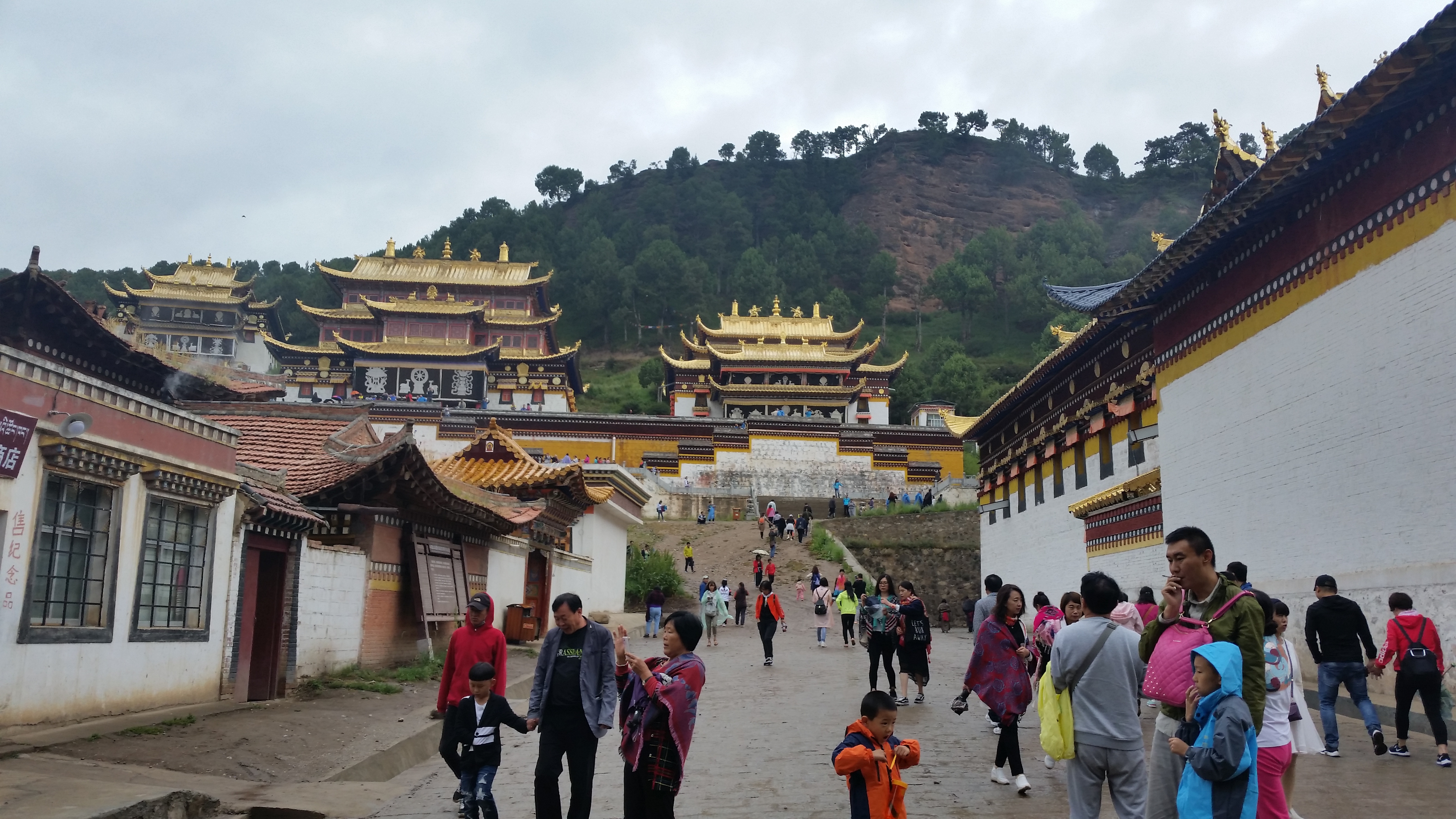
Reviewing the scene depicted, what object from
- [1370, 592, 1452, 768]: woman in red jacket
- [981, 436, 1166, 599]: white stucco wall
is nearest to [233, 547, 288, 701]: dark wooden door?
[1370, 592, 1452, 768]: woman in red jacket

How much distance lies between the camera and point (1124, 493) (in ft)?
63.4

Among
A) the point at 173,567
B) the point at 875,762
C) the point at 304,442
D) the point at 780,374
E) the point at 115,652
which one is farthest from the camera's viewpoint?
the point at 780,374

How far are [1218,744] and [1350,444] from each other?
9287mm

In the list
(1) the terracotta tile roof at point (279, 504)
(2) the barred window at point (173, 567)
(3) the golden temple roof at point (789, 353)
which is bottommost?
(2) the barred window at point (173, 567)

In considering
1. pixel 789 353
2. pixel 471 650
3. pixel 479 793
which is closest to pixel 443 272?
pixel 789 353

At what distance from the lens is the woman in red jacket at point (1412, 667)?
8.66 meters

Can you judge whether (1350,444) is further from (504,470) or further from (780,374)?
(780,374)

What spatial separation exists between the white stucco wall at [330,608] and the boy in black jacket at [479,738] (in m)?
6.67

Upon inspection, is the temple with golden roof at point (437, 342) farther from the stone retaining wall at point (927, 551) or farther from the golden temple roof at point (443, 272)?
the stone retaining wall at point (927, 551)

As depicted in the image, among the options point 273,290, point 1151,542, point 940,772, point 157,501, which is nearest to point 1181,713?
point 940,772

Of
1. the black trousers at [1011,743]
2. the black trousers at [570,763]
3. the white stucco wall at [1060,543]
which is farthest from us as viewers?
the white stucco wall at [1060,543]

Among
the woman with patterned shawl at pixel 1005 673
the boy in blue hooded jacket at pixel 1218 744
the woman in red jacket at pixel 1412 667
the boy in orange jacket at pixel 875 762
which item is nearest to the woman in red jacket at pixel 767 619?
the woman with patterned shawl at pixel 1005 673

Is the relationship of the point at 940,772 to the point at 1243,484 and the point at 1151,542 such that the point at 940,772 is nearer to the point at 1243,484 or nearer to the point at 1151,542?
the point at 1243,484

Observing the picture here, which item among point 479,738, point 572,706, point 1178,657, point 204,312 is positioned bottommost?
point 479,738
